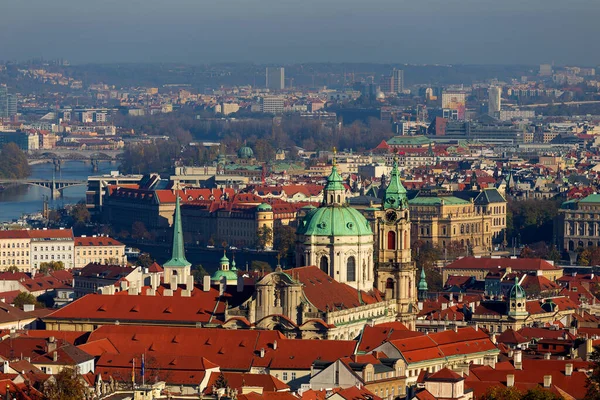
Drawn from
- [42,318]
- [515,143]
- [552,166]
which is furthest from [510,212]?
[515,143]

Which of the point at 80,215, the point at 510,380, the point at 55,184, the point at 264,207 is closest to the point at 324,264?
the point at 510,380

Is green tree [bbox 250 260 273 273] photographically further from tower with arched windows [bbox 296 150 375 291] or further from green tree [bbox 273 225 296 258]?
tower with arched windows [bbox 296 150 375 291]

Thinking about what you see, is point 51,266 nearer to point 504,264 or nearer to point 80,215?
point 504,264

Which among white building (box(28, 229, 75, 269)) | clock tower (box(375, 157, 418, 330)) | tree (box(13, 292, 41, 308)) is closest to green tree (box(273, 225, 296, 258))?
white building (box(28, 229, 75, 269))

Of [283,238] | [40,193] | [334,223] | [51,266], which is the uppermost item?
[334,223]

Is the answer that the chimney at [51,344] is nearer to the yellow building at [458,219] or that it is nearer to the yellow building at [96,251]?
the yellow building at [96,251]

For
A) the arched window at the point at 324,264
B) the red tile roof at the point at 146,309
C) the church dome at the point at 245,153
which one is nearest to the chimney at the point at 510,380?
the red tile roof at the point at 146,309

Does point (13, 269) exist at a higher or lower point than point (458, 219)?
higher
